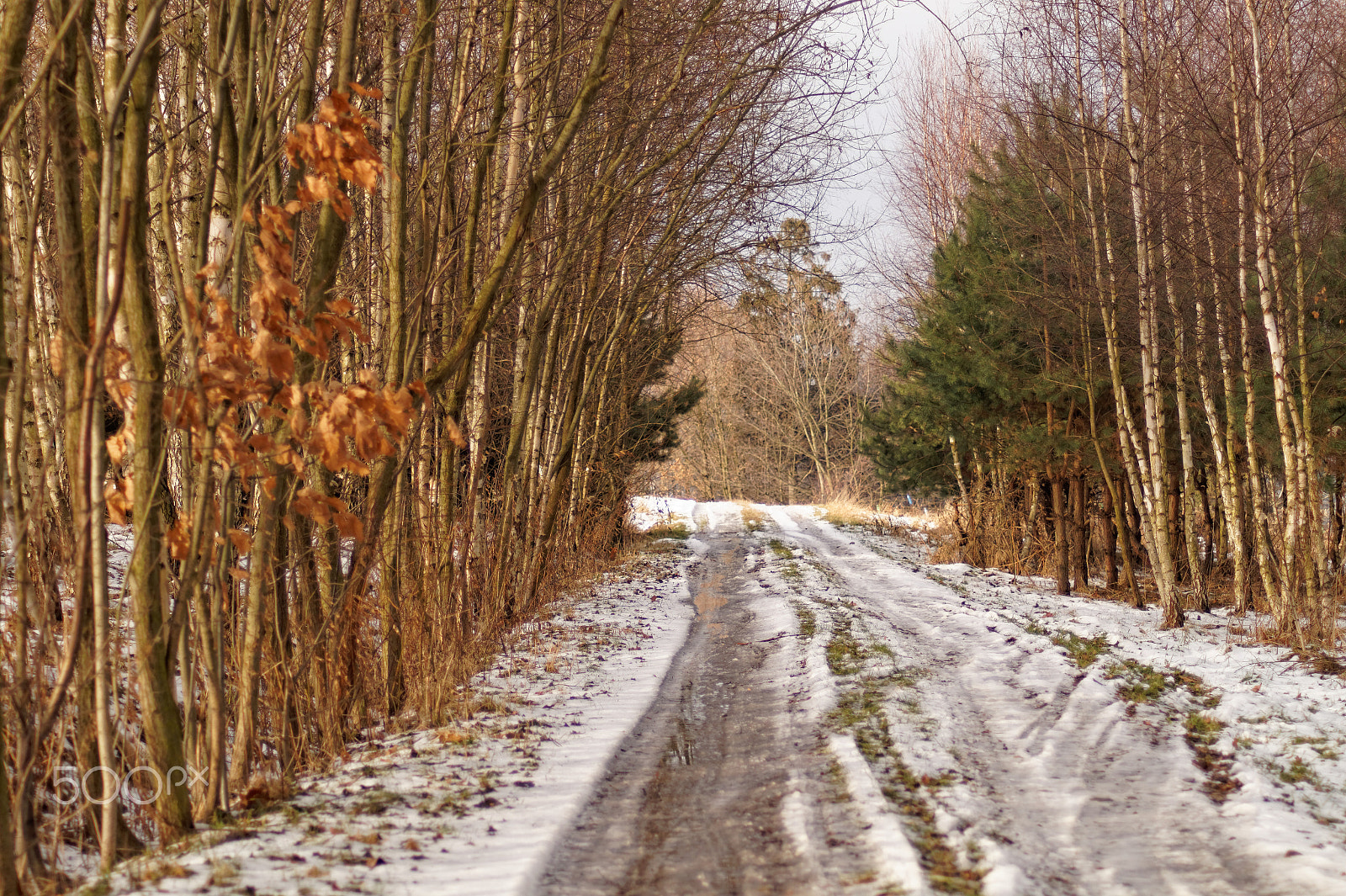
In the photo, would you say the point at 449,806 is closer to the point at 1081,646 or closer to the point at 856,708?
the point at 856,708

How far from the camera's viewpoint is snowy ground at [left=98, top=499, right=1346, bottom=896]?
3146 millimetres

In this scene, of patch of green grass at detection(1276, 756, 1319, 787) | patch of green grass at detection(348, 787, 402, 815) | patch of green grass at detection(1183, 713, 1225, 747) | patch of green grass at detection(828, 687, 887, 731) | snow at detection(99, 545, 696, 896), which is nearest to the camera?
snow at detection(99, 545, 696, 896)

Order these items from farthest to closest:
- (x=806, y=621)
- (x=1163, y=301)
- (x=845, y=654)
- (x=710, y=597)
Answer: (x=710, y=597)
(x=1163, y=301)
(x=806, y=621)
(x=845, y=654)

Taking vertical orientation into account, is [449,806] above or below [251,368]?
below

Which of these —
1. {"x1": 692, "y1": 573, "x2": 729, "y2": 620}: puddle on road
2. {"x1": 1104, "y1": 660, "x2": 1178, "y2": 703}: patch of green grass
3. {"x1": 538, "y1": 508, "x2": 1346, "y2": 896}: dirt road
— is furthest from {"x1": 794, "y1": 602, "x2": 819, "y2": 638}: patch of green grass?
{"x1": 1104, "y1": 660, "x2": 1178, "y2": 703}: patch of green grass

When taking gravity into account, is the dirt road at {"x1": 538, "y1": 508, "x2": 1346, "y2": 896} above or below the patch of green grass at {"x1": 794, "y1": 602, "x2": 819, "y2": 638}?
below

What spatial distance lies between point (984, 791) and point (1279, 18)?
734 centimetres

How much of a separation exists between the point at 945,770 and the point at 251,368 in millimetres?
3422

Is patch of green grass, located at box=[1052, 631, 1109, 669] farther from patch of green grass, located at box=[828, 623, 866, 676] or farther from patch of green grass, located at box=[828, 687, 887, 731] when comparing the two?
patch of green grass, located at box=[828, 687, 887, 731]

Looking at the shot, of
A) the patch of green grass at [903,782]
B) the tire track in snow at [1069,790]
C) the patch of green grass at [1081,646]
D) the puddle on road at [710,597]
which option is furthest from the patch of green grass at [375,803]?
the puddle on road at [710,597]

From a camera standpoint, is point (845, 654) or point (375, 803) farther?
point (845, 654)

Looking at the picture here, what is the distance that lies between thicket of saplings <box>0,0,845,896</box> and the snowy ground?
0.48 m

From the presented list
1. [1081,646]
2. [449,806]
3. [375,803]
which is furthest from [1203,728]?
[375,803]

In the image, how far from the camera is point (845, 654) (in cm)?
687
